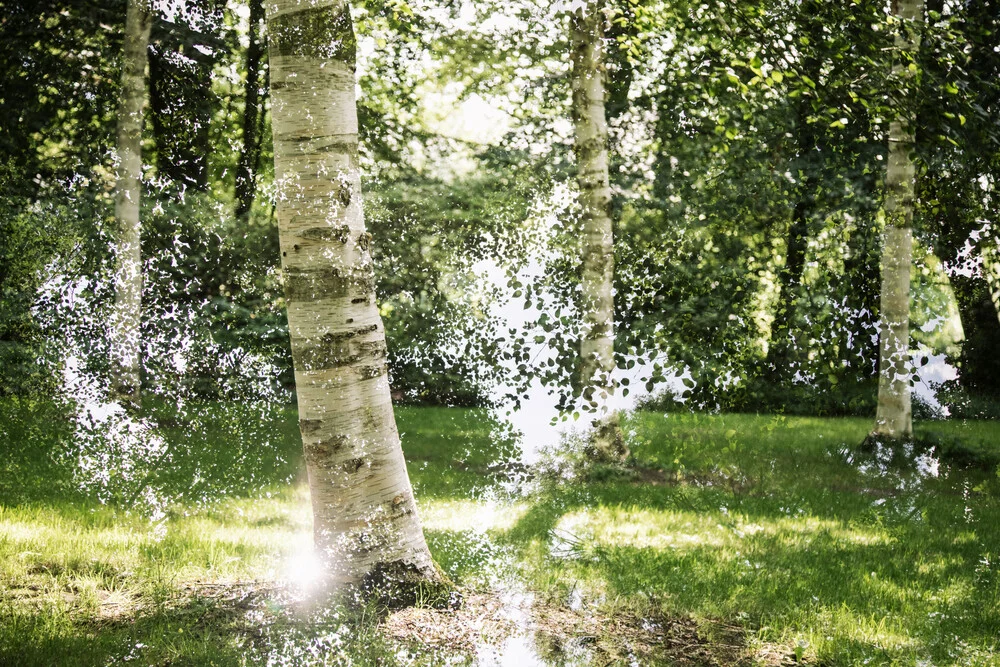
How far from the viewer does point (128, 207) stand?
10.4m

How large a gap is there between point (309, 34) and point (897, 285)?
28.4 ft

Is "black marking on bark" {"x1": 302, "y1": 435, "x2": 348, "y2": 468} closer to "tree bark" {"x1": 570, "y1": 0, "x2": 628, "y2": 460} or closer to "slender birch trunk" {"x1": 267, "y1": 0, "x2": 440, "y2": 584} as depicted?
"slender birch trunk" {"x1": 267, "y1": 0, "x2": 440, "y2": 584}

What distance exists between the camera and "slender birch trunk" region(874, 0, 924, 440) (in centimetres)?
1002

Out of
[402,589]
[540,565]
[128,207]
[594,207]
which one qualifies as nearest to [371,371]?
[402,589]

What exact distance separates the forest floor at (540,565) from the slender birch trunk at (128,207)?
1.30m

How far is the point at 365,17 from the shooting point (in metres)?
6.37

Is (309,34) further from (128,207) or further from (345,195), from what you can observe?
(128,207)

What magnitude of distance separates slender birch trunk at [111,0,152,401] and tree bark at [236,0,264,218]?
117 inches

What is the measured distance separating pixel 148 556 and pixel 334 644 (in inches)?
83.5

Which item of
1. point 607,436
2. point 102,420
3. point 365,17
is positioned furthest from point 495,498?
point 102,420

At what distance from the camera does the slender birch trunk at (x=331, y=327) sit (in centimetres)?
458

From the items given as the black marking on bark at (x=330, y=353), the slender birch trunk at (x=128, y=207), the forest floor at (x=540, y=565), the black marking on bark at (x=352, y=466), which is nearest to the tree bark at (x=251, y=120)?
the slender birch trunk at (x=128, y=207)

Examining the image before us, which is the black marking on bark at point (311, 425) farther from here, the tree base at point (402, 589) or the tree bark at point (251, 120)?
the tree bark at point (251, 120)

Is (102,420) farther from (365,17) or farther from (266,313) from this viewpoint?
(365,17)
